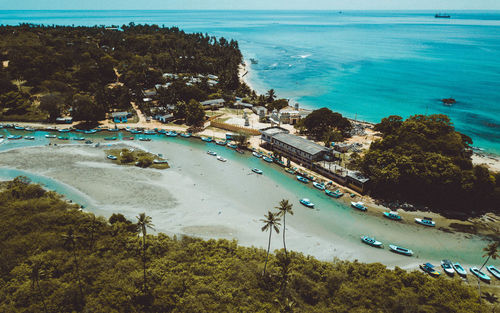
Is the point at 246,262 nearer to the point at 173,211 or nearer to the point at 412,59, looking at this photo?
the point at 173,211

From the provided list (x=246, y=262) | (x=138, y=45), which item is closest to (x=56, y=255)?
(x=246, y=262)

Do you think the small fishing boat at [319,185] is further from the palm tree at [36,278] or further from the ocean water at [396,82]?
the ocean water at [396,82]

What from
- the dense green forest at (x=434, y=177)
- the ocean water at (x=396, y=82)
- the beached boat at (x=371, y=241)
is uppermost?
the ocean water at (x=396, y=82)

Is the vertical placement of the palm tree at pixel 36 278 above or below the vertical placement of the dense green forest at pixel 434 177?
below

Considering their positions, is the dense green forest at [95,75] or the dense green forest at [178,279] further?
the dense green forest at [95,75]

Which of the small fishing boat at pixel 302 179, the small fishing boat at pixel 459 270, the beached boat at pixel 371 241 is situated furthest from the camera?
the small fishing boat at pixel 302 179

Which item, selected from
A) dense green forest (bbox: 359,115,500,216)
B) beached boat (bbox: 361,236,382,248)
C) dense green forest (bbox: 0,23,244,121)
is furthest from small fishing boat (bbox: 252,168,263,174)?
dense green forest (bbox: 0,23,244,121)

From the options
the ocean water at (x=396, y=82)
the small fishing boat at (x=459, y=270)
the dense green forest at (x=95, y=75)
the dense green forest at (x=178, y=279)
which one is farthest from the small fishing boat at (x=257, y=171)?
the ocean water at (x=396, y=82)

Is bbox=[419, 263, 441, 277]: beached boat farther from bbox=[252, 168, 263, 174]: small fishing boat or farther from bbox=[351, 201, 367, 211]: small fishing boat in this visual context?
bbox=[252, 168, 263, 174]: small fishing boat
